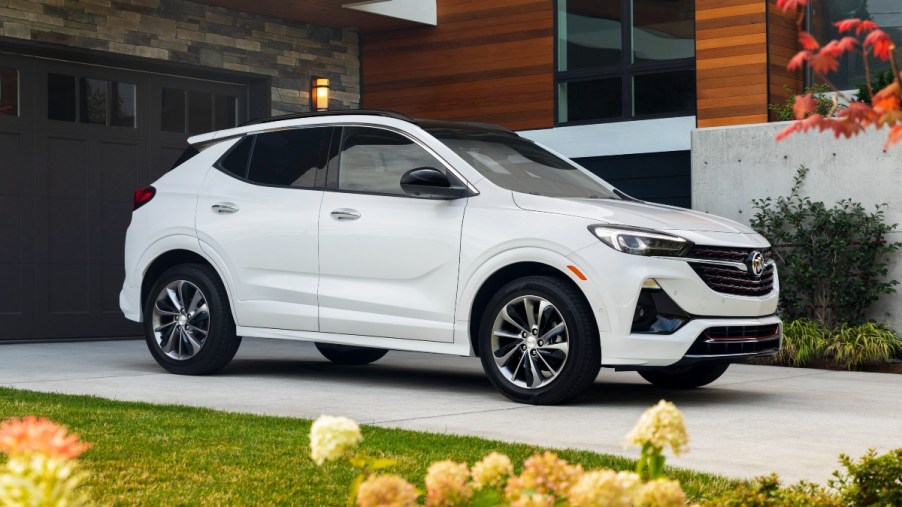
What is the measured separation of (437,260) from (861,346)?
4.47m

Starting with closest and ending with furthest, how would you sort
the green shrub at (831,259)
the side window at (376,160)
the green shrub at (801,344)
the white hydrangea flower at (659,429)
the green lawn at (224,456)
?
the white hydrangea flower at (659,429) → the green lawn at (224,456) → the side window at (376,160) → the green shrub at (801,344) → the green shrub at (831,259)

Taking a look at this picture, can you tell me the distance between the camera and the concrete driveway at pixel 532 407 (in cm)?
580

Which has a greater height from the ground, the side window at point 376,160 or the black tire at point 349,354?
the side window at point 376,160

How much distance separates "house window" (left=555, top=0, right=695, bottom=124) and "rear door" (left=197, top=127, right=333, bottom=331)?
5.27m

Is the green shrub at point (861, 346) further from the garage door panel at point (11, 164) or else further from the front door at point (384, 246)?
the garage door panel at point (11, 164)

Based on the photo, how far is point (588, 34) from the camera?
13.4m

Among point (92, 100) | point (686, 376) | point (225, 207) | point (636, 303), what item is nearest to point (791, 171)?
point (686, 376)

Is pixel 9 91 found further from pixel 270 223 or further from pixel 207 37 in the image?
pixel 270 223

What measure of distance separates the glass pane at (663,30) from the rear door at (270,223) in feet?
17.7

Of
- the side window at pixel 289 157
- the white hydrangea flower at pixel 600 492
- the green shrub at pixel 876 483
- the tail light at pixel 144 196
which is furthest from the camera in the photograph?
the tail light at pixel 144 196

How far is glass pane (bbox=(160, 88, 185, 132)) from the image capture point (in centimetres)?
1299

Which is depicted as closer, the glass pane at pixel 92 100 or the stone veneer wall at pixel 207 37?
the stone veneer wall at pixel 207 37

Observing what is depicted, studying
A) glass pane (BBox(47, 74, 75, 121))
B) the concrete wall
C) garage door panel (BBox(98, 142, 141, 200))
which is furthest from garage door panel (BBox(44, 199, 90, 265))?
the concrete wall

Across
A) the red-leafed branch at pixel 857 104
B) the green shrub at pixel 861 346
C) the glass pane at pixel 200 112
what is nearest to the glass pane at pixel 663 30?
the green shrub at pixel 861 346
